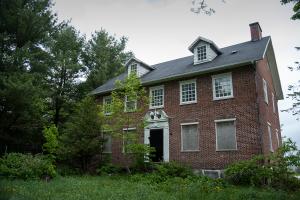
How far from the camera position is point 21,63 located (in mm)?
20609

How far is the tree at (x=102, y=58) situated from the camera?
106ft

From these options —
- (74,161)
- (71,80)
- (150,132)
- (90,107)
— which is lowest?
(74,161)

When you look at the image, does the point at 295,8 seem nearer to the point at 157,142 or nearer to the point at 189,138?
the point at 189,138

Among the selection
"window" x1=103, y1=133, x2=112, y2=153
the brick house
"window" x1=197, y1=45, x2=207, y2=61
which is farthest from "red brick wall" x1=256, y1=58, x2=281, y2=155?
"window" x1=103, y1=133, x2=112, y2=153

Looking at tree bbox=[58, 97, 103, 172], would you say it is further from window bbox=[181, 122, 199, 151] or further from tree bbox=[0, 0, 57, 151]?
window bbox=[181, 122, 199, 151]

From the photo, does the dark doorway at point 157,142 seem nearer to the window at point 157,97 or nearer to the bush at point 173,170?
the window at point 157,97

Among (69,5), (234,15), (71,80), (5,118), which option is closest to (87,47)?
(71,80)

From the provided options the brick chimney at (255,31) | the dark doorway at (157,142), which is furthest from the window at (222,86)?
the brick chimney at (255,31)

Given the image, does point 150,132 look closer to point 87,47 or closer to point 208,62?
point 208,62

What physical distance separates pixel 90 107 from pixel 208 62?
27.0ft

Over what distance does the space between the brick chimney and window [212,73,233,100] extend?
16.4 ft

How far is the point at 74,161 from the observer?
63.7 feet

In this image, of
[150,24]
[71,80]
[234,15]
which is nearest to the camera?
[234,15]

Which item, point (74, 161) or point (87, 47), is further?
point (87, 47)
